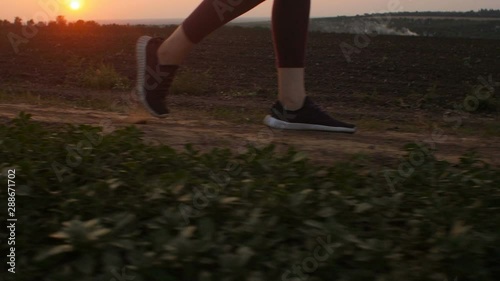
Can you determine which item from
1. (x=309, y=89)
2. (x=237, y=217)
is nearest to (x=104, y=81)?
(x=309, y=89)

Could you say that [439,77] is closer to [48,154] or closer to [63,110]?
[63,110]

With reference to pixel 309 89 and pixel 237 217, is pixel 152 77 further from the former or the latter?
pixel 309 89

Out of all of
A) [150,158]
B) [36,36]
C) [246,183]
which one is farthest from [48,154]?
[36,36]

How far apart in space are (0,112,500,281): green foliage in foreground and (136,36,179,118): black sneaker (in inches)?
37.2

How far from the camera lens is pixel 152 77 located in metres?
3.60

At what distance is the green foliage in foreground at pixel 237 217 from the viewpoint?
5.77 feet

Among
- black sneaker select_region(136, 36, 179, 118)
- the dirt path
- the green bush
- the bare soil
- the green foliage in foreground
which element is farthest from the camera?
the green bush

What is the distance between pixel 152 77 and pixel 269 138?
0.79 metres

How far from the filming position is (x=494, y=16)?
2816 centimetres

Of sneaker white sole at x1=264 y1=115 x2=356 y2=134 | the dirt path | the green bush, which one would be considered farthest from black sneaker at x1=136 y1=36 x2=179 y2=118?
the green bush

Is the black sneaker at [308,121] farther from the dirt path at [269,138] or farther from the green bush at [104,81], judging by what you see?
the green bush at [104,81]

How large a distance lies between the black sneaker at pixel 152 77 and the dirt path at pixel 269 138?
0.36 feet

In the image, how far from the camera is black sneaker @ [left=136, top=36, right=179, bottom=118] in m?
3.57

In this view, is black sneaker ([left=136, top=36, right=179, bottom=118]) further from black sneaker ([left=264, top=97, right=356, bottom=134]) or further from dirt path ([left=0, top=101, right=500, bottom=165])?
black sneaker ([left=264, top=97, right=356, bottom=134])
